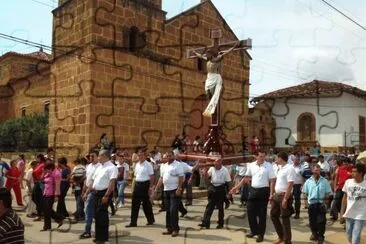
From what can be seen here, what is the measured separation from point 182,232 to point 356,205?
4126 mm

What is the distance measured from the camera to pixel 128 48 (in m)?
22.0

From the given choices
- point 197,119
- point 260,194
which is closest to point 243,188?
point 260,194

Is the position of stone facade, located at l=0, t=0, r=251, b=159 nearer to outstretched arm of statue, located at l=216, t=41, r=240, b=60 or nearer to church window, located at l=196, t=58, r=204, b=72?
church window, located at l=196, t=58, r=204, b=72

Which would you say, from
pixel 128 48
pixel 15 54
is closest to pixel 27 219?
pixel 128 48

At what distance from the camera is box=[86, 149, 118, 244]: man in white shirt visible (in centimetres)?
951

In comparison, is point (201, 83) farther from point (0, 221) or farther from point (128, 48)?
point (0, 221)

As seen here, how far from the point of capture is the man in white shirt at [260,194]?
1024 cm

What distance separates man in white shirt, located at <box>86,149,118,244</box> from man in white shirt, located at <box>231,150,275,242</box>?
2832mm

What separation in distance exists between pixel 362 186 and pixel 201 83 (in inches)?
700

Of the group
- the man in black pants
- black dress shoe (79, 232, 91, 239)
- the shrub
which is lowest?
black dress shoe (79, 232, 91, 239)

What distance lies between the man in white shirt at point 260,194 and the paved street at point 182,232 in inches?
11.6

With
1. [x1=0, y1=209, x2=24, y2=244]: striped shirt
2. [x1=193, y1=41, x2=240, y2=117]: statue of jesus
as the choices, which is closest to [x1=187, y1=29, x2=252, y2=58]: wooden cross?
[x1=193, y1=41, x2=240, y2=117]: statue of jesus

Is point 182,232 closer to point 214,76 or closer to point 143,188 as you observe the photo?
point 143,188
